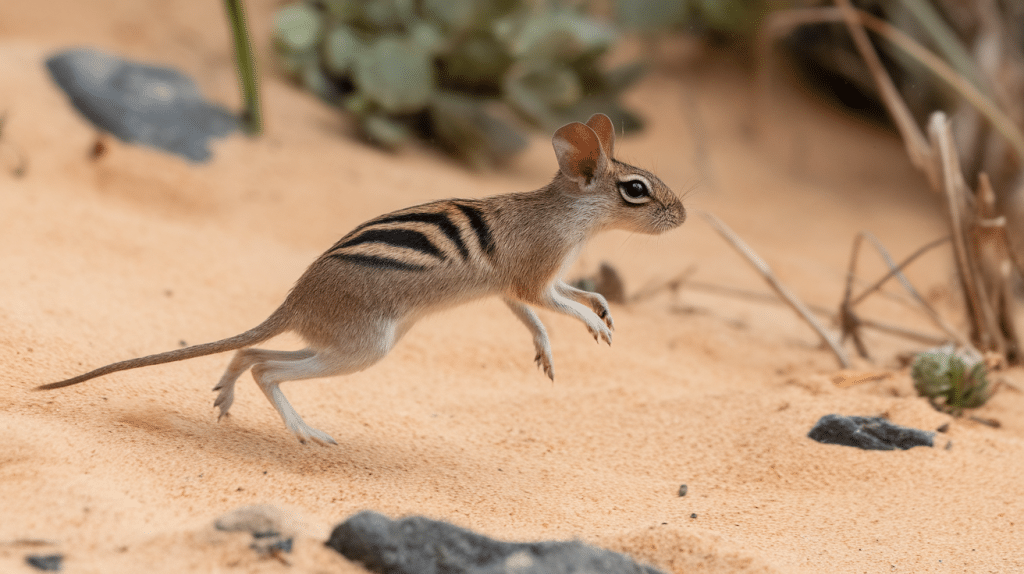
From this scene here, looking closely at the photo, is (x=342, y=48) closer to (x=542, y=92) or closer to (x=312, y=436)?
(x=542, y=92)

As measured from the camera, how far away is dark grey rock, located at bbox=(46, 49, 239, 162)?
6844 mm

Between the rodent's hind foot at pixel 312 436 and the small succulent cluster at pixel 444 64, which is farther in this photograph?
the small succulent cluster at pixel 444 64

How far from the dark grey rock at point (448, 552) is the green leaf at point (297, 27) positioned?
6391mm

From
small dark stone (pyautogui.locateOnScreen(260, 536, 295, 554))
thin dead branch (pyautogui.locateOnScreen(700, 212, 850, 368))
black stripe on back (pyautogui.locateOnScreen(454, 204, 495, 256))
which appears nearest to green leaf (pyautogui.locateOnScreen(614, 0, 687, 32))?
thin dead branch (pyautogui.locateOnScreen(700, 212, 850, 368))

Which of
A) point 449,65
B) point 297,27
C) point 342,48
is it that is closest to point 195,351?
point 342,48

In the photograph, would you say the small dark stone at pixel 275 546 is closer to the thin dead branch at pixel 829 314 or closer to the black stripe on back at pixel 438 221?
the black stripe on back at pixel 438 221

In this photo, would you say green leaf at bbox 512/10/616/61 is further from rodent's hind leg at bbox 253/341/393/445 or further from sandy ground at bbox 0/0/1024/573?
rodent's hind leg at bbox 253/341/393/445

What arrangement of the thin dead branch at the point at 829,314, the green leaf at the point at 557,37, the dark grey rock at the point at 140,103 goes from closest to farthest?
1. the thin dead branch at the point at 829,314
2. the dark grey rock at the point at 140,103
3. the green leaf at the point at 557,37

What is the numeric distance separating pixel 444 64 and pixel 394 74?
2.27ft

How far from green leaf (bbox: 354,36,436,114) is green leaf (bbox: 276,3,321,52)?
599mm

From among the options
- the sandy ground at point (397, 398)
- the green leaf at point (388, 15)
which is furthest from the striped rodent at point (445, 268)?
the green leaf at point (388, 15)

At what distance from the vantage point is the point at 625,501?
132 inches

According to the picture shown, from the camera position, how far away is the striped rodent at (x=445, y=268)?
3387mm

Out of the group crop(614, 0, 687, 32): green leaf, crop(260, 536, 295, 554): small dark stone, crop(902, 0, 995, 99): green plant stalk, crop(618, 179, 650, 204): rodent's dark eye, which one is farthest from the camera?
crop(614, 0, 687, 32): green leaf
